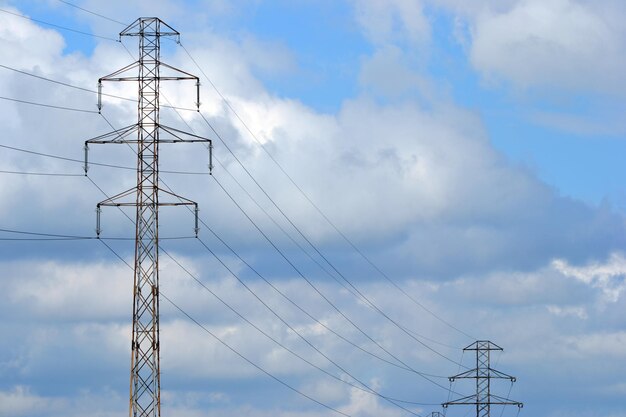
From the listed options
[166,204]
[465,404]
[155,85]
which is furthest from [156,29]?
[465,404]

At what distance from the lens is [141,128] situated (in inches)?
4355

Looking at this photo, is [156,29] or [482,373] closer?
[156,29]

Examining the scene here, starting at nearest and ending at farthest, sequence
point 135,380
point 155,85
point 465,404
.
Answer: point 135,380, point 155,85, point 465,404

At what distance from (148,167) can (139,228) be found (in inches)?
191

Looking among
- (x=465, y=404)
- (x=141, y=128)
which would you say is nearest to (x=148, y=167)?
(x=141, y=128)

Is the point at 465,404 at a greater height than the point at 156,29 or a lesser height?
lesser

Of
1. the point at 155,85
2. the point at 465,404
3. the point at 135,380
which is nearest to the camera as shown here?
the point at 135,380

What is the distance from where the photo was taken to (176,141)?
109 meters

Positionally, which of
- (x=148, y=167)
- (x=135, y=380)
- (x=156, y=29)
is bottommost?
(x=135, y=380)

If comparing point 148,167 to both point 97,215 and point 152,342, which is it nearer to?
point 97,215

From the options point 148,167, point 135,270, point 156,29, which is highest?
point 156,29

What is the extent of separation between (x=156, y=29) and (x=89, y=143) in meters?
10.8

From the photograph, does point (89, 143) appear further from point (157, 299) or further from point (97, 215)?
point (157, 299)

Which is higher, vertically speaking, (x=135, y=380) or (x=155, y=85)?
(x=155, y=85)
